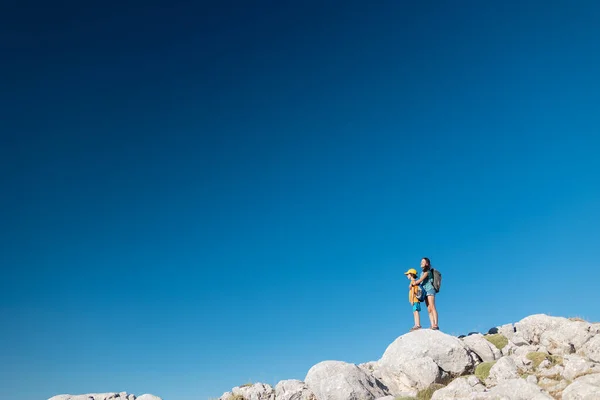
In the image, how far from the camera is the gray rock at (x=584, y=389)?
14.5 meters

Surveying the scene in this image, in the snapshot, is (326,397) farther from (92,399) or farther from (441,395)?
(92,399)

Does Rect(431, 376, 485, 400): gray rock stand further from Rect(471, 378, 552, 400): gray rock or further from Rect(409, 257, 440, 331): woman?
Rect(409, 257, 440, 331): woman

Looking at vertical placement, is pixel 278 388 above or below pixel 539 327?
below

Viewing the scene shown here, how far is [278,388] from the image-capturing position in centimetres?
2334

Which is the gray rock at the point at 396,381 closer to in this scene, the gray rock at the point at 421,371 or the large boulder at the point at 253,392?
the gray rock at the point at 421,371

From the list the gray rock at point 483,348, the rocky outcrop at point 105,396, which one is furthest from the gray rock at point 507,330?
the rocky outcrop at point 105,396

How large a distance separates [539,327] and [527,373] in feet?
20.8

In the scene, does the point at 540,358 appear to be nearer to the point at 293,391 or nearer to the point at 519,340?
the point at 519,340

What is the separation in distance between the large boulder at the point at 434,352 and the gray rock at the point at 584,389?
654cm

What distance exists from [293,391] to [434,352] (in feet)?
22.1

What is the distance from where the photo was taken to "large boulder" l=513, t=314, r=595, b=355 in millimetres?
21953

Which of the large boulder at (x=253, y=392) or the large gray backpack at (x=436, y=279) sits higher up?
the large gray backpack at (x=436, y=279)

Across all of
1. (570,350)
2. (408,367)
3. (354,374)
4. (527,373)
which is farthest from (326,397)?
(570,350)

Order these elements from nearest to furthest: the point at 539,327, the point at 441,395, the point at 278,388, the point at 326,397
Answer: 1. the point at 441,395
2. the point at 326,397
3. the point at 278,388
4. the point at 539,327
